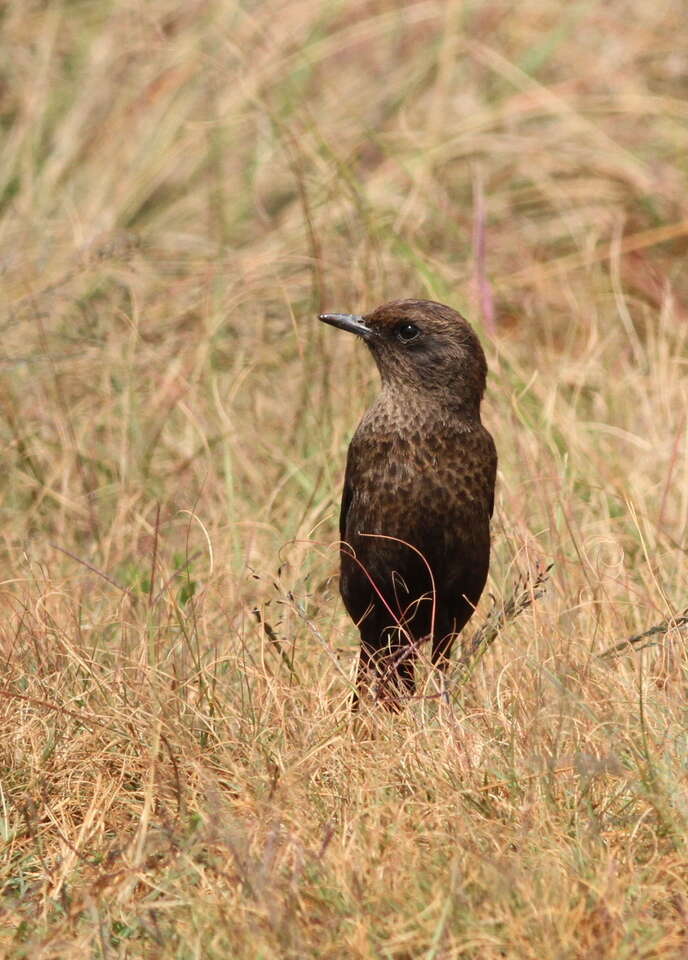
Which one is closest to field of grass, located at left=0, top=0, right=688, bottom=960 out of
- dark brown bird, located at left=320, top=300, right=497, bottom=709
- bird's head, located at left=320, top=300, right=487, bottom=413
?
dark brown bird, located at left=320, top=300, right=497, bottom=709

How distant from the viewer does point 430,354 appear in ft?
11.3

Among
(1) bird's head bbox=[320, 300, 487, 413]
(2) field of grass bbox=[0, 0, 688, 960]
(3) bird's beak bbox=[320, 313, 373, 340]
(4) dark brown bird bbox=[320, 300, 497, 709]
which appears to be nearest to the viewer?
(2) field of grass bbox=[0, 0, 688, 960]

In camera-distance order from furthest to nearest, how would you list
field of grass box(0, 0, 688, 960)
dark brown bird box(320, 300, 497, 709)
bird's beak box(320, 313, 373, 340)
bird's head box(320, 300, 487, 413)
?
bird's beak box(320, 313, 373, 340) < bird's head box(320, 300, 487, 413) < dark brown bird box(320, 300, 497, 709) < field of grass box(0, 0, 688, 960)

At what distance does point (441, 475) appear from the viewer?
10.7 ft

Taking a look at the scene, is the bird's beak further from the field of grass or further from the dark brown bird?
the field of grass

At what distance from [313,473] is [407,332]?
99 centimetres

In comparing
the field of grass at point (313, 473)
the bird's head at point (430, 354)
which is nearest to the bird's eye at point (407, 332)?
the bird's head at point (430, 354)

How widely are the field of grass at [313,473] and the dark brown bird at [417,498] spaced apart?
0.13 meters

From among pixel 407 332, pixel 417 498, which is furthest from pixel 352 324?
pixel 417 498

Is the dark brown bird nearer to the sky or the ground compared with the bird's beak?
nearer to the ground

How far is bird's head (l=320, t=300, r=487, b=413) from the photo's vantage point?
341cm

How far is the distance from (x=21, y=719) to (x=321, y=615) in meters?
1.02

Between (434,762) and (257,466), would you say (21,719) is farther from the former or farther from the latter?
(257,466)

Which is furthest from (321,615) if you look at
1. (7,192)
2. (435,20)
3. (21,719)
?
(435,20)
